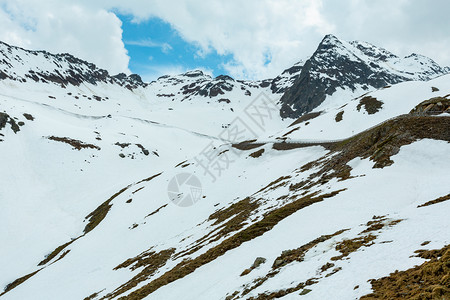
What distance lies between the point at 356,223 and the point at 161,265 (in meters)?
15.7

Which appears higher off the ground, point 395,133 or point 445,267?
point 395,133

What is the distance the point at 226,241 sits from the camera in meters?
17.4

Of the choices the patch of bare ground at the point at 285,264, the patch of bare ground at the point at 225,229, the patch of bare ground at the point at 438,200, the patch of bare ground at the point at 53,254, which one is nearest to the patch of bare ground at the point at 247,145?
the patch of bare ground at the point at 225,229

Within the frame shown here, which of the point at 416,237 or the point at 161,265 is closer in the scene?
the point at 416,237

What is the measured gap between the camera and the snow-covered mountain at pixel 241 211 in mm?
8867

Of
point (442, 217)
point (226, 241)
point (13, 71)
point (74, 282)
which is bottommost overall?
point (442, 217)

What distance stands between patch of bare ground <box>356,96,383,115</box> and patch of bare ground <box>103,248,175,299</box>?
173ft

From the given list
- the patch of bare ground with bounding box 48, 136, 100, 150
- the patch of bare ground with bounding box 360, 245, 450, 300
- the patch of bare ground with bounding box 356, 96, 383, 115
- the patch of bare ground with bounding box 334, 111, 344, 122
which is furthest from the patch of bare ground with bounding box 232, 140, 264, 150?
the patch of bare ground with bounding box 360, 245, 450, 300

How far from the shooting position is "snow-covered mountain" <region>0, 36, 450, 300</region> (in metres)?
8.87

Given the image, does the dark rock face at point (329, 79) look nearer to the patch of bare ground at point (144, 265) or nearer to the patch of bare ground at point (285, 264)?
the patch of bare ground at point (144, 265)

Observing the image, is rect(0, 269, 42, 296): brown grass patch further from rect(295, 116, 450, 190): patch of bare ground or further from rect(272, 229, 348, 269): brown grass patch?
rect(295, 116, 450, 190): patch of bare ground

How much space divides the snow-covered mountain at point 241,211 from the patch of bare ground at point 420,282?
0.12ft

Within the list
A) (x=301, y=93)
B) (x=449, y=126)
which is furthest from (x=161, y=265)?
(x=301, y=93)

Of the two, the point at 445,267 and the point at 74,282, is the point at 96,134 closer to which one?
the point at 74,282
